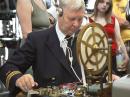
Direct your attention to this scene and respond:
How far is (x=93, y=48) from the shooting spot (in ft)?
5.80

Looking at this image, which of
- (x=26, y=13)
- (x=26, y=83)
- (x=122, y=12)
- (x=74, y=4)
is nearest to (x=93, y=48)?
(x=26, y=83)

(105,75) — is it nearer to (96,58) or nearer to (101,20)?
(96,58)

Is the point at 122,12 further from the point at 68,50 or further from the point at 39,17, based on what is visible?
the point at 68,50

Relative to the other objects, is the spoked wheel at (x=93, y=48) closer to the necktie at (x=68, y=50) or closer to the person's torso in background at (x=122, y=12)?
the necktie at (x=68, y=50)

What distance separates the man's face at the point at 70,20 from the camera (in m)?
2.20

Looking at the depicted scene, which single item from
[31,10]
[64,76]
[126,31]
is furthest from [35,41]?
[126,31]

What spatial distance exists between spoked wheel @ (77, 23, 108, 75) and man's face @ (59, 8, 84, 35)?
16.2 inches

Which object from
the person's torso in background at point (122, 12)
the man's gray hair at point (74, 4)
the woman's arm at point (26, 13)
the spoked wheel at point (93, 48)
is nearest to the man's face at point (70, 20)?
the man's gray hair at point (74, 4)

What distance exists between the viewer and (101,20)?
409 centimetres

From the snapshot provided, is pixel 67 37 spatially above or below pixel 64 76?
above

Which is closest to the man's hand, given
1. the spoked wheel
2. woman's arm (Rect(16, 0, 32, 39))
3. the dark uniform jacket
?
the dark uniform jacket

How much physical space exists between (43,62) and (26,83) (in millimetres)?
347

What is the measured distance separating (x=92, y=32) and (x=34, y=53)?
55cm

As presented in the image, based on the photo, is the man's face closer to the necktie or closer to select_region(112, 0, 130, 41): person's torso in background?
the necktie
